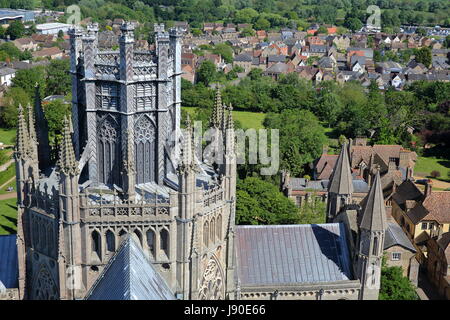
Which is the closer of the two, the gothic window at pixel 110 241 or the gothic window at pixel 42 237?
the gothic window at pixel 110 241

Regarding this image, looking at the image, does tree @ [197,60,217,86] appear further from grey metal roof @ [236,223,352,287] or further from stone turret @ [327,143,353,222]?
grey metal roof @ [236,223,352,287]

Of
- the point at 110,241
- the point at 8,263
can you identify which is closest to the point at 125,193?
the point at 110,241

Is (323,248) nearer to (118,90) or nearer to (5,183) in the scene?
(118,90)

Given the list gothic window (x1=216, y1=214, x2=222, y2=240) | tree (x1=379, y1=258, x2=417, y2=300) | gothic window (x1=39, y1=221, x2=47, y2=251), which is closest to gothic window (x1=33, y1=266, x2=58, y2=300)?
gothic window (x1=39, y1=221, x2=47, y2=251)

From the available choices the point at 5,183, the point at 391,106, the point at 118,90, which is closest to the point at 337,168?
the point at 118,90

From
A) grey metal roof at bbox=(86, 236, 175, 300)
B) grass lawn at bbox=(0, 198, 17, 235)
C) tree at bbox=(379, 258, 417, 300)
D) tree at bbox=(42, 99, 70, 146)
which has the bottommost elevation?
grass lawn at bbox=(0, 198, 17, 235)

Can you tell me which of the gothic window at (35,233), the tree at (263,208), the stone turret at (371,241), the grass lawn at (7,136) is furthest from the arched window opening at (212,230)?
the grass lawn at (7,136)

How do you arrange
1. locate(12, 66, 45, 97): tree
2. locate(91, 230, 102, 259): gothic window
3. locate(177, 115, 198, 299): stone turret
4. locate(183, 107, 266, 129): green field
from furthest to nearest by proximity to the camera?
locate(12, 66, 45, 97): tree, locate(183, 107, 266, 129): green field, locate(91, 230, 102, 259): gothic window, locate(177, 115, 198, 299): stone turret

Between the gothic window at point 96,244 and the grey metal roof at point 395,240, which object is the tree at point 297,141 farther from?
the gothic window at point 96,244
